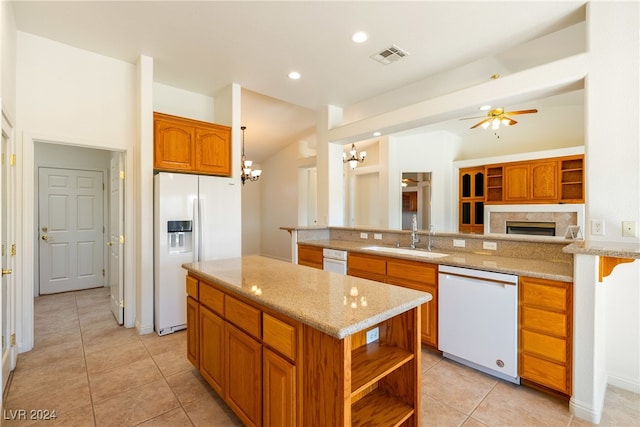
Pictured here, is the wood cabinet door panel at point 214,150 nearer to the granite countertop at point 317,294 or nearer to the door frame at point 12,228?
the door frame at point 12,228

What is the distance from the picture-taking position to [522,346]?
6.97 feet

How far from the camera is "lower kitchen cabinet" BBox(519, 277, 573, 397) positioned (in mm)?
1945

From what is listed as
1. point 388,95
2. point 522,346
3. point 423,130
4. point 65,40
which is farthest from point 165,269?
point 423,130

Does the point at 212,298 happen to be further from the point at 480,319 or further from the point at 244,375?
the point at 480,319

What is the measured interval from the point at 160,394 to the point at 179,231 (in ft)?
5.39

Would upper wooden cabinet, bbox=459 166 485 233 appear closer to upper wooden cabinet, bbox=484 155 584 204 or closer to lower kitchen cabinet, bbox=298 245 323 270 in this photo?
upper wooden cabinet, bbox=484 155 584 204

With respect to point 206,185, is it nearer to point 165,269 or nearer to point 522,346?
point 165,269

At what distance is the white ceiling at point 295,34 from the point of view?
237cm

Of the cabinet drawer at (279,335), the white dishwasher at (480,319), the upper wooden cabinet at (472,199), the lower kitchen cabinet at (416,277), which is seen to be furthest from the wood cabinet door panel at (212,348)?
the upper wooden cabinet at (472,199)

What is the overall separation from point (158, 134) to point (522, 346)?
157 inches

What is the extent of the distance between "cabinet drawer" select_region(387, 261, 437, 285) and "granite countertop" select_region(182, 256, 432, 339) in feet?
3.48

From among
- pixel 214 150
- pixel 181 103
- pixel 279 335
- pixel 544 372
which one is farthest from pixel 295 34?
pixel 544 372

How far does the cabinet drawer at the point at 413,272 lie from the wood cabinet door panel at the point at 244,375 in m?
1.69

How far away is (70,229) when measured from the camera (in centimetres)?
471
